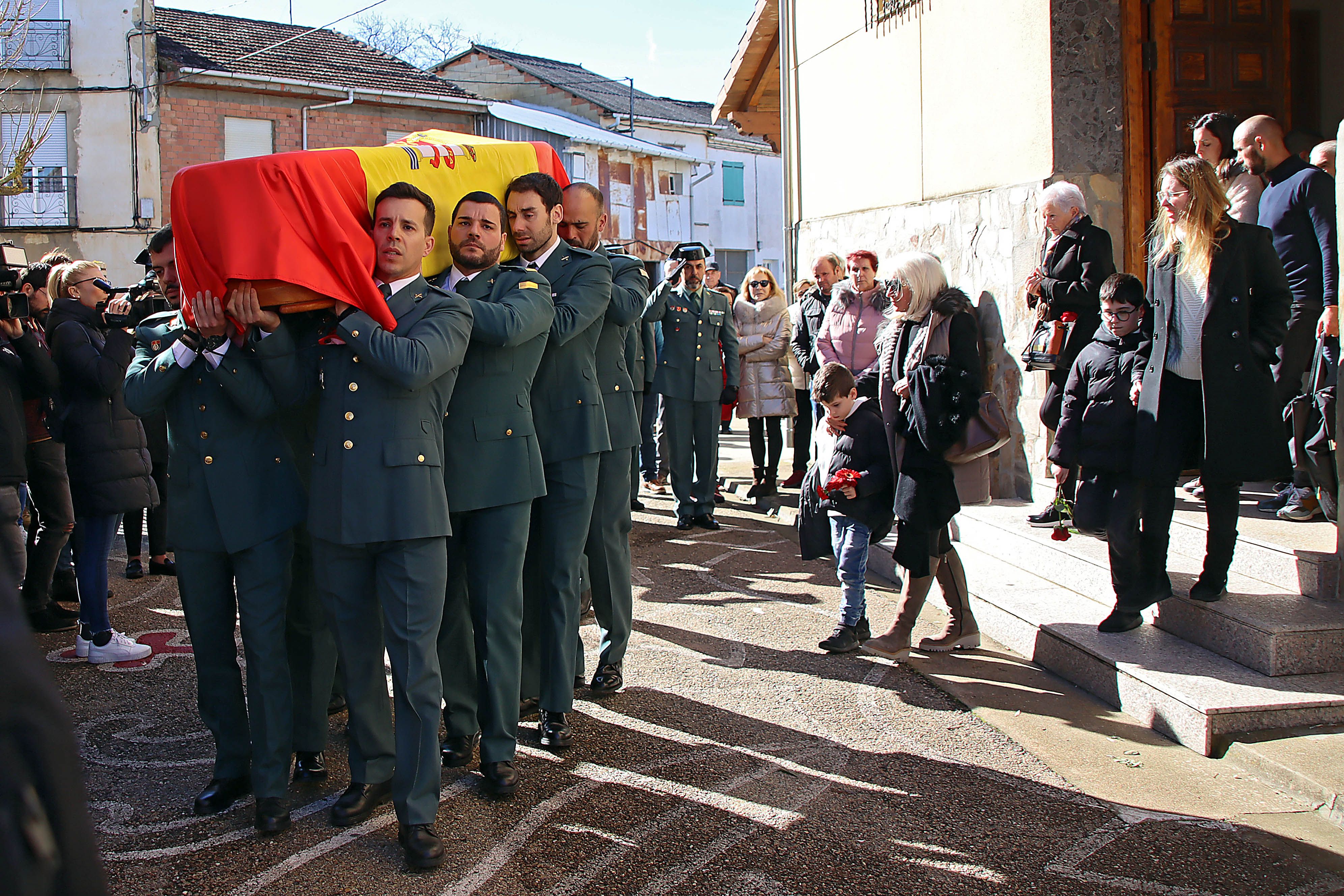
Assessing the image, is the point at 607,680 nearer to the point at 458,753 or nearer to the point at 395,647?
the point at 458,753

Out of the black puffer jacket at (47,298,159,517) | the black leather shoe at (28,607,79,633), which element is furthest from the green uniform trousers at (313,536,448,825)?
the black leather shoe at (28,607,79,633)

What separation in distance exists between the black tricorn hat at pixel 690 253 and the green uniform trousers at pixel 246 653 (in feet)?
16.9

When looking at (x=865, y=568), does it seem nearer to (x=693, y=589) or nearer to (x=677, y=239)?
(x=693, y=589)

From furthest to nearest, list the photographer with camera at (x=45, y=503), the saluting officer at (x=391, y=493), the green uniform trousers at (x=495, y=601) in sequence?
the photographer with camera at (x=45, y=503), the green uniform trousers at (x=495, y=601), the saluting officer at (x=391, y=493)

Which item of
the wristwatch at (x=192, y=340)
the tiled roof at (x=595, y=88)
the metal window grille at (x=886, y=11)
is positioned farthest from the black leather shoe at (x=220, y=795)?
the tiled roof at (x=595, y=88)

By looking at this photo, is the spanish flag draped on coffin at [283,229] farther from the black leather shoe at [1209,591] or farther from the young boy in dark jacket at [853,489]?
the black leather shoe at [1209,591]

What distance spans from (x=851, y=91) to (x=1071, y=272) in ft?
15.3

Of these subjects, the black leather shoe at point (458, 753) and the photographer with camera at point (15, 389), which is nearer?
the black leather shoe at point (458, 753)

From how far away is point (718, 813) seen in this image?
3.74m

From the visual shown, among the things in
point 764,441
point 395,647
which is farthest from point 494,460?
point 764,441

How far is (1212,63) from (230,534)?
6.77m

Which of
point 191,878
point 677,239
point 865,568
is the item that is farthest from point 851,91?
point 677,239

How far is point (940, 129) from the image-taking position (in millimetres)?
8750

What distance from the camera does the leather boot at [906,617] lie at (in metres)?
5.36
